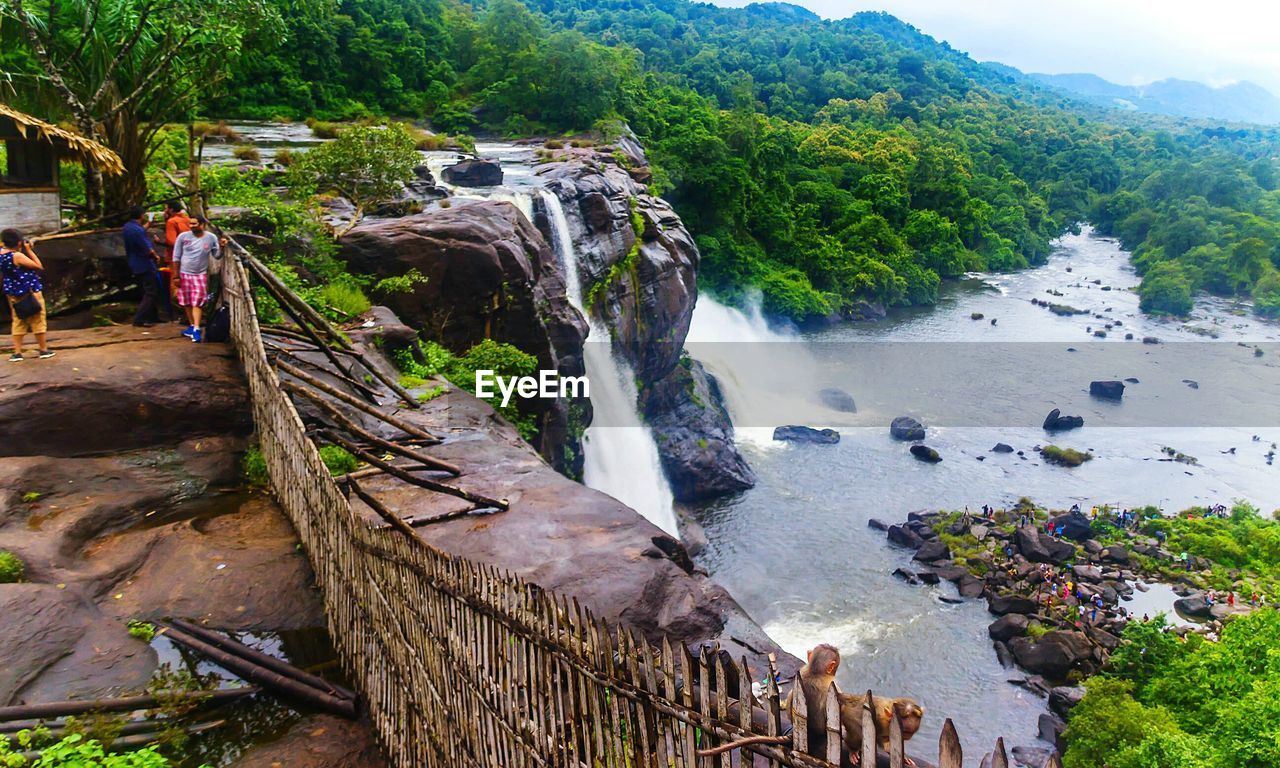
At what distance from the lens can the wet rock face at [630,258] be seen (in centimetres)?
2722

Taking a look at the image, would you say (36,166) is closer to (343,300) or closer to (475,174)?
(343,300)

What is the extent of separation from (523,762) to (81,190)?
14187 mm

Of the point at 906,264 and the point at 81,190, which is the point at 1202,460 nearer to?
the point at 906,264

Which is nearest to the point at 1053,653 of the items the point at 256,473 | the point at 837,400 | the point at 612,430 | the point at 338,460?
the point at 612,430

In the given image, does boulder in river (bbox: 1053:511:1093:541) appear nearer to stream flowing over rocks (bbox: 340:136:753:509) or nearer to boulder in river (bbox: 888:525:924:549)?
boulder in river (bbox: 888:525:924:549)

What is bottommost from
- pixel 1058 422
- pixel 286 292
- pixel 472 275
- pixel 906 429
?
pixel 906 429

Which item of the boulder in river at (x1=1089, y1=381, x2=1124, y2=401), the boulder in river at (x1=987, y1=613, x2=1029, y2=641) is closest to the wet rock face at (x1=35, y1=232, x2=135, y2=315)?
the boulder in river at (x1=987, y1=613, x2=1029, y2=641)

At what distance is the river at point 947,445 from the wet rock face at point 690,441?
2.71 feet

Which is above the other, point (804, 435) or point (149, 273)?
point (149, 273)

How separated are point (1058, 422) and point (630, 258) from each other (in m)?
25.2

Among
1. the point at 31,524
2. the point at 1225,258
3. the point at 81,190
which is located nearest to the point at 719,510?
the point at 81,190

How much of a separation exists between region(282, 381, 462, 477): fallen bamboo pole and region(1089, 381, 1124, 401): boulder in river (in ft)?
147

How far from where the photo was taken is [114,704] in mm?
5137

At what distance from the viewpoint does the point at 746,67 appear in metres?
106
